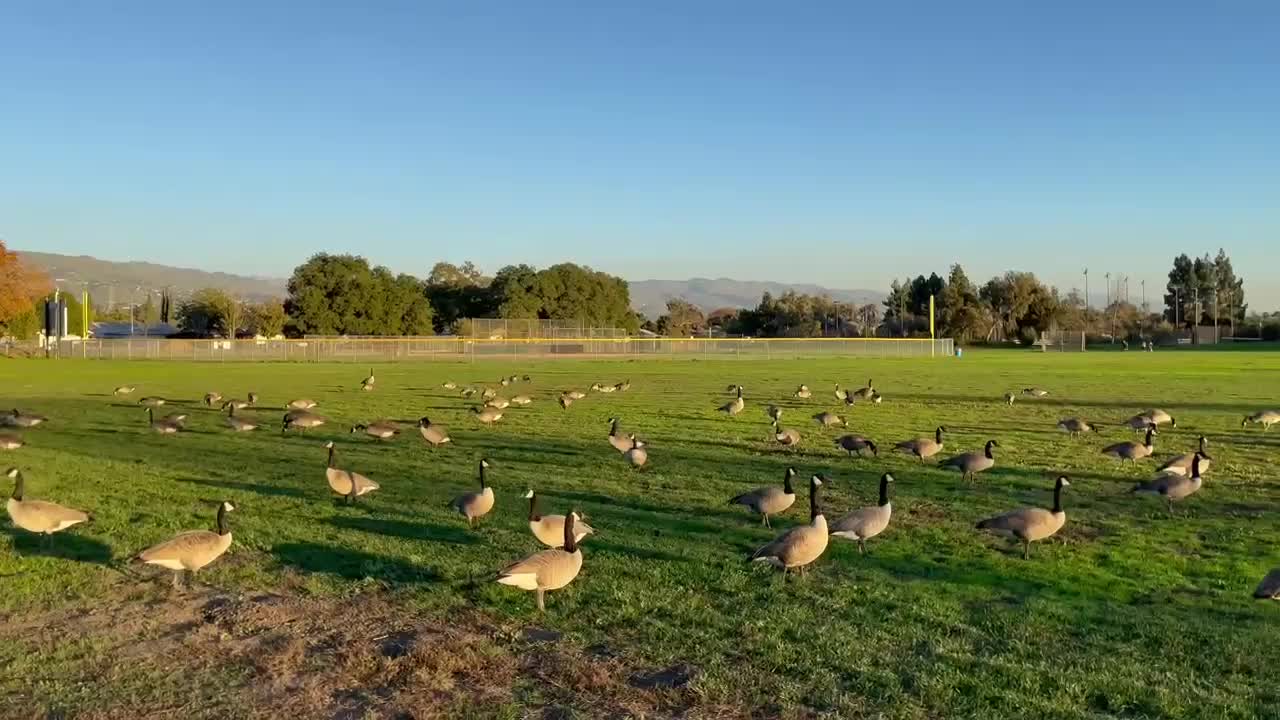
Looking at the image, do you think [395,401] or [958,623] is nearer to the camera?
[958,623]

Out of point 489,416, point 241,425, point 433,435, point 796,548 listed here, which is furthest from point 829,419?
point 796,548

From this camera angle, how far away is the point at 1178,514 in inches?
521

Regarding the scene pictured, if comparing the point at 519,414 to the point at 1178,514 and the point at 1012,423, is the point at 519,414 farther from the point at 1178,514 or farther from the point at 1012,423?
the point at 1178,514

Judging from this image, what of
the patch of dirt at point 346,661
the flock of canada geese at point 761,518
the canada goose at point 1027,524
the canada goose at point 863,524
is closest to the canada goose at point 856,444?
the flock of canada geese at point 761,518

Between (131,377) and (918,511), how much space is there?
50.9 m

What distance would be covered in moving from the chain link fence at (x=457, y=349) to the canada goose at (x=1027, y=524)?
71132 millimetres

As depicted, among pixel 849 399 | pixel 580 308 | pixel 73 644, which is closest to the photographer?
pixel 73 644

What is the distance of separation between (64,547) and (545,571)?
256 inches

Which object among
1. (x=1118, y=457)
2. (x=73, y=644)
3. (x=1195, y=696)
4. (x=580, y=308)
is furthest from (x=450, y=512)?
(x=580, y=308)

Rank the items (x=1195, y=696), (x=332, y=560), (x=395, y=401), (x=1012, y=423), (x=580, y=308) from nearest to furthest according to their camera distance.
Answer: (x=1195, y=696) < (x=332, y=560) < (x=1012, y=423) < (x=395, y=401) < (x=580, y=308)

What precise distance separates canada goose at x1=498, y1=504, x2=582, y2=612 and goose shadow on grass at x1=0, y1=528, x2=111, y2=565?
523 centimetres

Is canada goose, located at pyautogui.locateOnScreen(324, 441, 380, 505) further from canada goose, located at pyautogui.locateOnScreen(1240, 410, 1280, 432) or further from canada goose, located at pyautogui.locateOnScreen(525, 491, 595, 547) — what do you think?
canada goose, located at pyautogui.locateOnScreen(1240, 410, 1280, 432)

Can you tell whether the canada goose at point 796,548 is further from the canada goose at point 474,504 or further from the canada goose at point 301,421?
the canada goose at point 301,421

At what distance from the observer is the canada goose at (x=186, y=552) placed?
927cm
